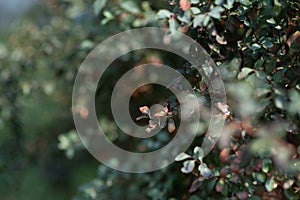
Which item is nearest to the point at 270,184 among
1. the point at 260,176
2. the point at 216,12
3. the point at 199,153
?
the point at 260,176

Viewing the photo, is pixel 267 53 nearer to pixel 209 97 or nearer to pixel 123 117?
pixel 209 97

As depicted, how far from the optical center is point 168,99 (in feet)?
5.36

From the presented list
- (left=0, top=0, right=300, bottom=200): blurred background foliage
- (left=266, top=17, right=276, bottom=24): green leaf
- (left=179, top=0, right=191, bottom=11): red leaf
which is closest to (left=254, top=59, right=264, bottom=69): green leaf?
(left=0, top=0, right=300, bottom=200): blurred background foliage

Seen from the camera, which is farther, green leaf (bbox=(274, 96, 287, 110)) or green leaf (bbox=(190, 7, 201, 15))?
green leaf (bbox=(190, 7, 201, 15))

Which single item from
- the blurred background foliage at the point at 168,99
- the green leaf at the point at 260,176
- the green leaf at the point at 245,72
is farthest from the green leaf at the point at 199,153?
the green leaf at the point at 245,72

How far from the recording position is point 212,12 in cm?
147

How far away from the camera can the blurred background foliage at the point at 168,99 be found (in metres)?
1.47

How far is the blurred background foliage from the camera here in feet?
4.83

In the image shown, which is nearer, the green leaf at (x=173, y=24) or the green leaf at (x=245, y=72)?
the green leaf at (x=245, y=72)

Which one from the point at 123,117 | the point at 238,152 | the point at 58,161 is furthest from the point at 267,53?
the point at 58,161

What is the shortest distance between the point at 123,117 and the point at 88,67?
284 mm

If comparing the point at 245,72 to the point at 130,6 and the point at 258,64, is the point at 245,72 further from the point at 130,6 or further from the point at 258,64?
the point at 130,6

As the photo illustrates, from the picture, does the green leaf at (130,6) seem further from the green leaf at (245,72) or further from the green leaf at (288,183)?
the green leaf at (288,183)

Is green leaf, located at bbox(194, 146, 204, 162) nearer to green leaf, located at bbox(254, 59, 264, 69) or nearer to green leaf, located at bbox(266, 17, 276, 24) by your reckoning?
green leaf, located at bbox(254, 59, 264, 69)
